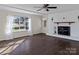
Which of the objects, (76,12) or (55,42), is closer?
(76,12)

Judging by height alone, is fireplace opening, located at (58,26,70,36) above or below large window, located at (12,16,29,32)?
below

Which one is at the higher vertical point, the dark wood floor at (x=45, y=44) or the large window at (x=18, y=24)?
the large window at (x=18, y=24)

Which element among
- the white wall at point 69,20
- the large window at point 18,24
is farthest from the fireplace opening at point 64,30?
the large window at point 18,24

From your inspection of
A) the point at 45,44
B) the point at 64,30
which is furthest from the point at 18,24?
the point at 64,30

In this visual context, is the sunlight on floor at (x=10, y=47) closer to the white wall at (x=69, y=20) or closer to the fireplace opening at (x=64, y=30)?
the white wall at (x=69, y=20)

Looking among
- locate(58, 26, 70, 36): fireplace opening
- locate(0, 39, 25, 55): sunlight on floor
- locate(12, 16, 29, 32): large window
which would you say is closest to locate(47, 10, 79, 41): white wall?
locate(58, 26, 70, 36): fireplace opening

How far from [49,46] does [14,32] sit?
0.88 metres

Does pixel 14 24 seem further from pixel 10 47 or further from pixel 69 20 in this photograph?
pixel 69 20

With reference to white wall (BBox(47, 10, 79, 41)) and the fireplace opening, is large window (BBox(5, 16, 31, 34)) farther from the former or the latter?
the fireplace opening

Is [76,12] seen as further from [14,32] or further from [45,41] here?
[14,32]

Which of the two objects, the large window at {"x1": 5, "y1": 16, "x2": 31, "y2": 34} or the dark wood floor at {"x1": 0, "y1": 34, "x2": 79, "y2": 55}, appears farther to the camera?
the dark wood floor at {"x1": 0, "y1": 34, "x2": 79, "y2": 55}

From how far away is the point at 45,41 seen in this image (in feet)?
7.62
